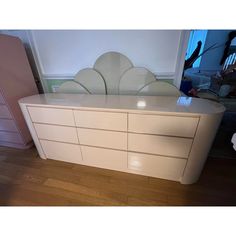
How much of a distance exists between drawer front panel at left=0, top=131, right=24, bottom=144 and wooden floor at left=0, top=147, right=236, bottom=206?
38cm

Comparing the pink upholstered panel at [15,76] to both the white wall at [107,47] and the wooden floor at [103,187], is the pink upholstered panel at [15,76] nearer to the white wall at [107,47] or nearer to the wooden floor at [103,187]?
the white wall at [107,47]

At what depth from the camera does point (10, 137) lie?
1.87m

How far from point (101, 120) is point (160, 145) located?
60 centimetres

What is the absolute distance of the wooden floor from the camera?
121 cm

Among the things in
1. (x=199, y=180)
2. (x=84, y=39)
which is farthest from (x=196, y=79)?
(x=84, y=39)

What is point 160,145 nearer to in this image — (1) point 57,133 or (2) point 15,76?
(1) point 57,133

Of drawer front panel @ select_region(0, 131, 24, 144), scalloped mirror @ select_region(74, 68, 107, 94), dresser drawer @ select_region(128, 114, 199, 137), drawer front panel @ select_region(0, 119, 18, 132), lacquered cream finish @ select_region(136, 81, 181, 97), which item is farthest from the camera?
drawer front panel @ select_region(0, 131, 24, 144)

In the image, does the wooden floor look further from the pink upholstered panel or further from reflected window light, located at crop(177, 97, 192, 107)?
reflected window light, located at crop(177, 97, 192, 107)

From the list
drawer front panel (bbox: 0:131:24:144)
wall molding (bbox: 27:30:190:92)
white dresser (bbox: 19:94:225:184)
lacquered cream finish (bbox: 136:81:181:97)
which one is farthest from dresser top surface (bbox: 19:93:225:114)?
drawer front panel (bbox: 0:131:24:144)

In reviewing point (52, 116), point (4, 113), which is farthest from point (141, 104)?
point (4, 113)
